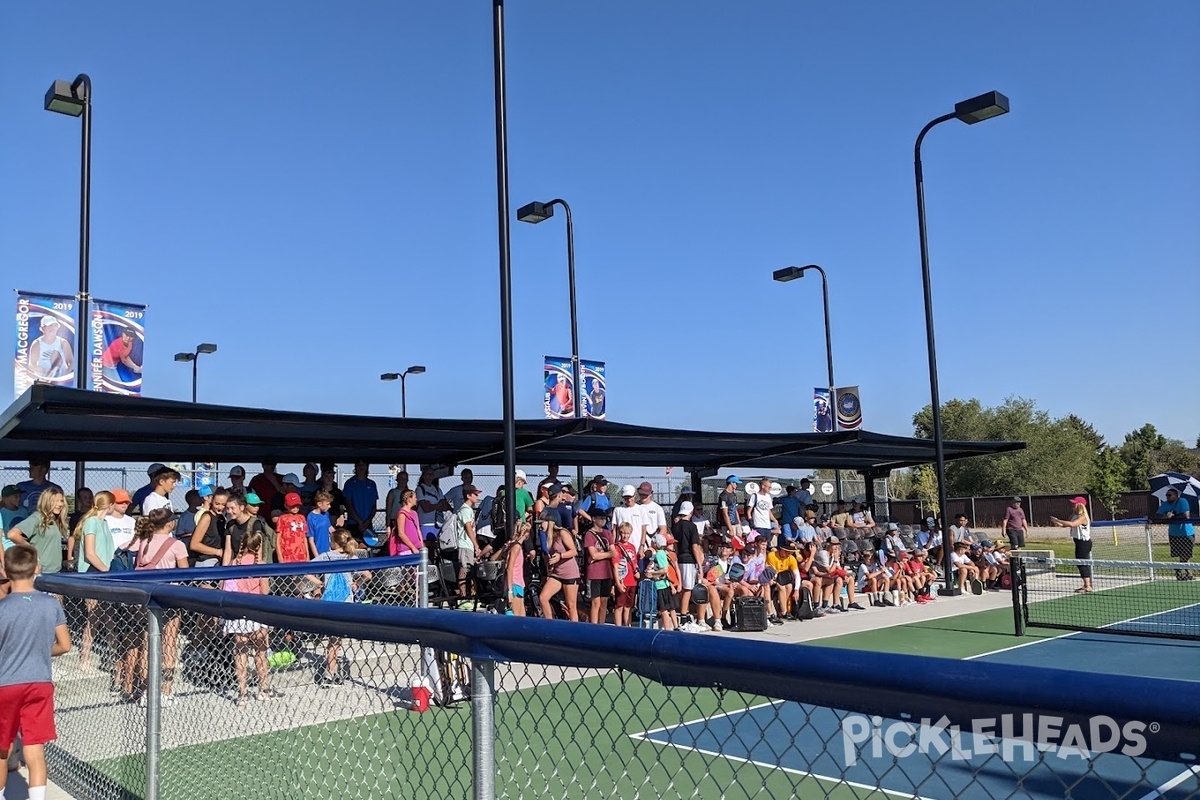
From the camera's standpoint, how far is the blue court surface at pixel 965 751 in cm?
299

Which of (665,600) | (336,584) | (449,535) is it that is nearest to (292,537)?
(336,584)

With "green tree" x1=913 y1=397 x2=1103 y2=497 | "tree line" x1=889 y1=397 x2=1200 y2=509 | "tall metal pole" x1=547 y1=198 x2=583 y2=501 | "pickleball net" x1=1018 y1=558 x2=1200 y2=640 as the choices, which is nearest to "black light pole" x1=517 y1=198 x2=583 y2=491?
"tall metal pole" x1=547 y1=198 x2=583 y2=501

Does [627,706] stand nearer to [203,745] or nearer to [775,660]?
[203,745]

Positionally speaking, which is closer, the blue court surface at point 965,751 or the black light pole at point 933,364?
the blue court surface at point 965,751

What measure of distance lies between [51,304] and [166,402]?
2676mm

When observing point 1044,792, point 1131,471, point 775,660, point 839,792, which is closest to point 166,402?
point 839,792

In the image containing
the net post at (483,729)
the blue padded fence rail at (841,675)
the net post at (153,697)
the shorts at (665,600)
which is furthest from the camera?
the shorts at (665,600)

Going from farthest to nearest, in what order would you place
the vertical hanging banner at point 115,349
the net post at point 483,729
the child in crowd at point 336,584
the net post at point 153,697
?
the vertical hanging banner at point 115,349
the child in crowd at point 336,584
the net post at point 153,697
the net post at point 483,729

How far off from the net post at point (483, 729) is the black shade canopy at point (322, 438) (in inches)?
351

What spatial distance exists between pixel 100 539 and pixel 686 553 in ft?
26.5

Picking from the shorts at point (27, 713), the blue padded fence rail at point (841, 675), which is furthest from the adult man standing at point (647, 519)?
the blue padded fence rail at point (841, 675)

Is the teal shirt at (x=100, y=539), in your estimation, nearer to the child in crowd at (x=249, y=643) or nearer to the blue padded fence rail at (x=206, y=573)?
the child in crowd at (x=249, y=643)

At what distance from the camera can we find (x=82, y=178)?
13.5 m

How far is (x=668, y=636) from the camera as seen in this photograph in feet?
7.13
